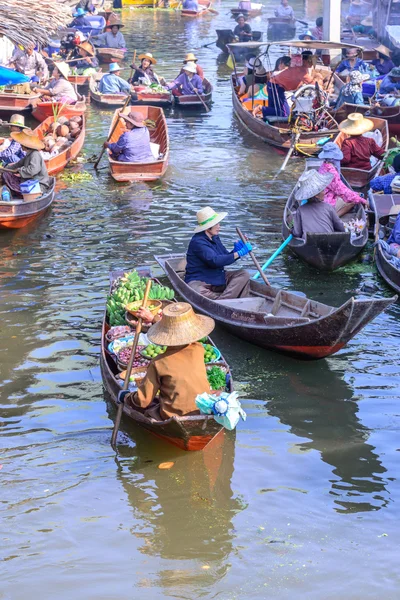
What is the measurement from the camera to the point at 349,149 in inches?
562

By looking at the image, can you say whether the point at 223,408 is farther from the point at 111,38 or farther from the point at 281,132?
the point at 111,38

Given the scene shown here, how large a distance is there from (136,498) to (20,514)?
3.03 ft

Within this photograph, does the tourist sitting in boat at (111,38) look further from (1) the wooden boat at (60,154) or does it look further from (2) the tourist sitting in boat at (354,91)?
(2) the tourist sitting in boat at (354,91)

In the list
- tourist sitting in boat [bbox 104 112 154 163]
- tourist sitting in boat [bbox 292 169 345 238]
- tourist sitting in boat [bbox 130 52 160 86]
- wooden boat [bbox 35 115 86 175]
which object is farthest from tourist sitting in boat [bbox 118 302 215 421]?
tourist sitting in boat [bbox 130 52 160 86]

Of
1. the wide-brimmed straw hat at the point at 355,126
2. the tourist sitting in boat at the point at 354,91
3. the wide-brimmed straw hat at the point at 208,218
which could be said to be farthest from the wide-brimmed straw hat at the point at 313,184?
the tourist sitting in boat at the point at 354,91

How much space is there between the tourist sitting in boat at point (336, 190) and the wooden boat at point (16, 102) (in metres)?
9.33

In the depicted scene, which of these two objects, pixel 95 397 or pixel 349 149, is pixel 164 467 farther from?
pixel 349 149

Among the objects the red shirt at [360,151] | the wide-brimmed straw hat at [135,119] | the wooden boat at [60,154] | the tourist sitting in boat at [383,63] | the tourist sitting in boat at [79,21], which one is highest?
the tourist sitting in boat at [79,21]

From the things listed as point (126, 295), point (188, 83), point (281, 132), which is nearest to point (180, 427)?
point (126, 295)

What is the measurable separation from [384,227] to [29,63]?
13483mm

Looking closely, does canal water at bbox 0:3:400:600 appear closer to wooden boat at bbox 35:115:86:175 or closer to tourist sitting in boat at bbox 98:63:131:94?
wooden boat at bbox 35:115:86:175

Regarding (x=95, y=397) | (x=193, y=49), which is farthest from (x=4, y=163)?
(x=193, y=49)

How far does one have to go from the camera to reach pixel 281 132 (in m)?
16.8

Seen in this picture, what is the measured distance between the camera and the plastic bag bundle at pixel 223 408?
6195 mm
